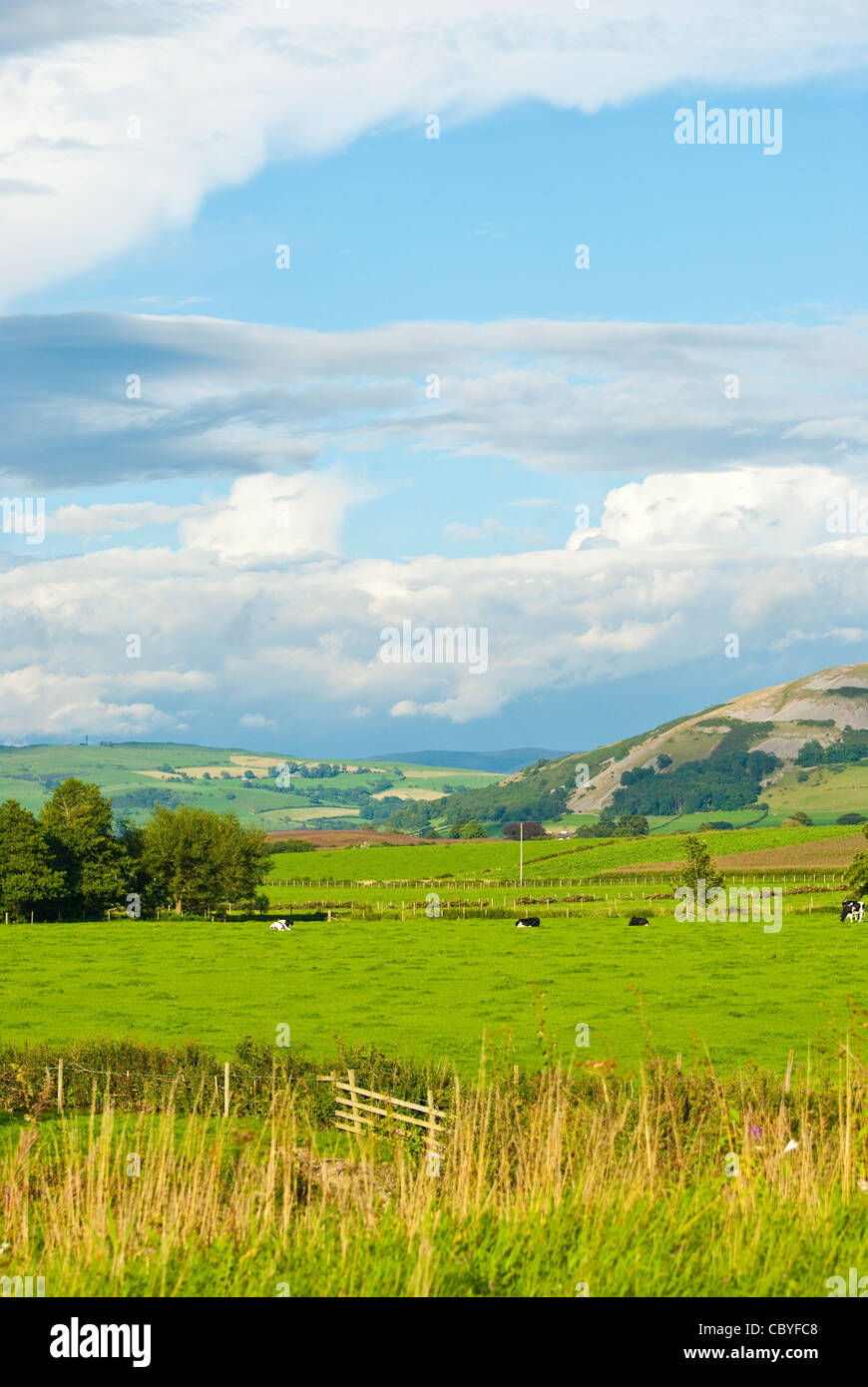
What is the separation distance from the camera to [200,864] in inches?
3831

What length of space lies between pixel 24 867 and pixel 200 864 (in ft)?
48.9

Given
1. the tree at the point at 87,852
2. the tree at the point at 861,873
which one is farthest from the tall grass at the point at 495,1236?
the tree at the point at 87,852

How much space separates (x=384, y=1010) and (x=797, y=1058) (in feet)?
60.2

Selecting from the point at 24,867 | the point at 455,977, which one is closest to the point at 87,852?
the point at 24,867

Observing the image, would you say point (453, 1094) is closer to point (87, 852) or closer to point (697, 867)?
point (87, 852)

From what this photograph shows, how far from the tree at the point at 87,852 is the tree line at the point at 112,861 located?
77mm

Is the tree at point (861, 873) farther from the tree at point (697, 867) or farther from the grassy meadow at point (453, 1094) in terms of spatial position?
the tree at point (697, 867)

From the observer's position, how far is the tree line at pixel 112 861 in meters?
87.8

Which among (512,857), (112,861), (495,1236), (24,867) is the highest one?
(495,1236)

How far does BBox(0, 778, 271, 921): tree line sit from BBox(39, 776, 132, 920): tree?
3.0 inches

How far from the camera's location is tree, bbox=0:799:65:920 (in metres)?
86.7

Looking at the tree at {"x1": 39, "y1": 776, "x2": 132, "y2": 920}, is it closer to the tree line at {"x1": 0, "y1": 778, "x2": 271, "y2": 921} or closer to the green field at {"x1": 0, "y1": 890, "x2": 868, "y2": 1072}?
the tree line at {"x1": 0, "y1": 778, "x2": 271, "y2": 921}
